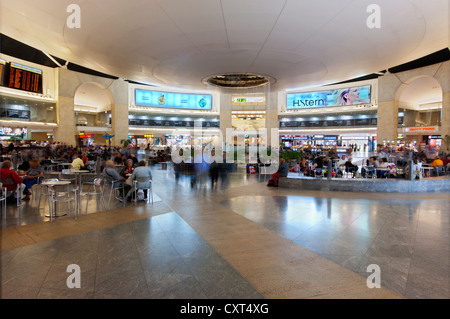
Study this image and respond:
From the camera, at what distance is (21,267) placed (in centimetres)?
363

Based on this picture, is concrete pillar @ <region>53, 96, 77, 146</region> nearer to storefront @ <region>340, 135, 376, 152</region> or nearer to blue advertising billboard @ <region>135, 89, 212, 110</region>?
blue advertising billboard @ <region>135, 89, 212, 110</region>

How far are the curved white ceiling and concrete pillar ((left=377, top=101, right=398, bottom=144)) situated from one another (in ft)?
47.1

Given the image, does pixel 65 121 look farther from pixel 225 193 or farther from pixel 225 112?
pixel 225 193

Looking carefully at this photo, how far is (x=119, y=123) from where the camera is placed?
31375 millimetres

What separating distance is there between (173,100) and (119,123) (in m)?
8.28

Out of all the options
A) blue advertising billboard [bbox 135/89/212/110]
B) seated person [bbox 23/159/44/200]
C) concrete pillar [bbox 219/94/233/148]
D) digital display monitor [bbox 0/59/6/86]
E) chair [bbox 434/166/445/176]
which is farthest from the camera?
concrete pillar [bbox 219/94/233/148]

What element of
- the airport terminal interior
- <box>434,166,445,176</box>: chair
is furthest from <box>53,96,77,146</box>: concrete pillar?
<box>434,166,445,176</box>: chair

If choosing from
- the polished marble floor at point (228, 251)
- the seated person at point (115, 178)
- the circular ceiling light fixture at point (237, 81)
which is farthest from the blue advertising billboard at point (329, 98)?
the seated person at point (115, 178)

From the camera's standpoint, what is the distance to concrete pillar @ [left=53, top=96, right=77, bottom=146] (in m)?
25.2

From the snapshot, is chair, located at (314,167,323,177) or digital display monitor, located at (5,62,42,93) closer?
chair, located at (314,167,323,177)

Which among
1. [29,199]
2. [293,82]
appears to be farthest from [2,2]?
[293,82]
